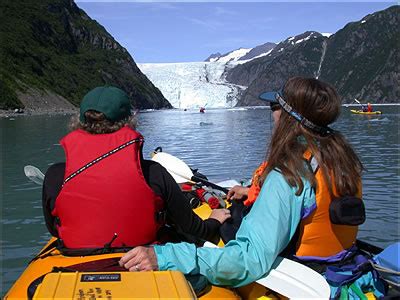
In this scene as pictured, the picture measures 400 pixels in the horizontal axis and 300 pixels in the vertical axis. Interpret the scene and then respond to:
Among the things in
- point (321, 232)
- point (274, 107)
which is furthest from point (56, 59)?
point (321, 232)

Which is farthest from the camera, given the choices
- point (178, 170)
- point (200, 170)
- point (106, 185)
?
point (200, 170)

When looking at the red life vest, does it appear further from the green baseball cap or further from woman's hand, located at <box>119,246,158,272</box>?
woman's hand, located at <box>119,246,158,272</box>

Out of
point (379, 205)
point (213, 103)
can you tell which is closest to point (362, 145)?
point (379, 205)

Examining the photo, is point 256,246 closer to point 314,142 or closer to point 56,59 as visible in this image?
point 314,142

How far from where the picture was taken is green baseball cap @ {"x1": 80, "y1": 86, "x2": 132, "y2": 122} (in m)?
2.78

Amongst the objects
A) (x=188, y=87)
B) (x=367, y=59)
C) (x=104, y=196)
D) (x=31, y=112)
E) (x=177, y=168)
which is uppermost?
(x=367, y=59)

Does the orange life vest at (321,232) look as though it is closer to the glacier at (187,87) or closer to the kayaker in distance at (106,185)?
the kayaker in distance at (106,185)

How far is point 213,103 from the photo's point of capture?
14800 centimetres

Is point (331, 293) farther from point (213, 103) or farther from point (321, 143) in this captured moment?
point (213, 103)

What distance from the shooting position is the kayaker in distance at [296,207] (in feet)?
7.39

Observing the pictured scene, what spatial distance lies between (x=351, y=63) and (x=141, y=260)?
168396mm

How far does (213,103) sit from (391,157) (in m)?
134

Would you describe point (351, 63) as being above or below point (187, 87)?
above

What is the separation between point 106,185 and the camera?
2.70 meters
